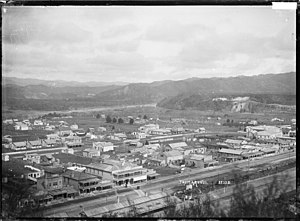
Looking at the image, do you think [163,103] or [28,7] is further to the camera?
[163,103]

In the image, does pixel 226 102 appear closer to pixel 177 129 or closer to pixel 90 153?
pixel 177 129

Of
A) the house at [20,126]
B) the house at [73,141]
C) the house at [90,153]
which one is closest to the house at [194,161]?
the house at [90,153]

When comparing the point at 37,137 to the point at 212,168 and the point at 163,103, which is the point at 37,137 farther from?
the point at 212,168

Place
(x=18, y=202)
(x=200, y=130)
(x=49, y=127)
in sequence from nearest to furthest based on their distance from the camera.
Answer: (x=18, y=202)
(x=49, y=127)
(x=200, y=130)

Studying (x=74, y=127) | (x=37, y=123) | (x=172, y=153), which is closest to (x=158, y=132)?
(x=172, y=153)

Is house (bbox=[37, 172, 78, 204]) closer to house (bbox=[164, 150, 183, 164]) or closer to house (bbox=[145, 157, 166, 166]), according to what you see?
house (bbox=[145, 157, 166, 166])

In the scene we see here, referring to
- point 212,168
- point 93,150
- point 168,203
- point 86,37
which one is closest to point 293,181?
point 212,168

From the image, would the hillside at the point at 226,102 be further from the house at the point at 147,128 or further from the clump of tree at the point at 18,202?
the clump of tree at the point at 18,202
